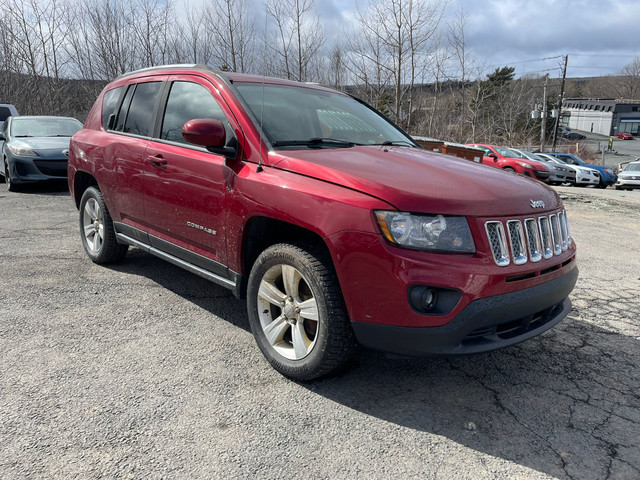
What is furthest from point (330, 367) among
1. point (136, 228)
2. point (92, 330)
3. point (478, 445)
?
point (136, 228)

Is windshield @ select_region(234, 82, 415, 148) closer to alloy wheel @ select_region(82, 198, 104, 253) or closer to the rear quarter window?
alloy wheel @ select_region(82, 198, 104, 253)

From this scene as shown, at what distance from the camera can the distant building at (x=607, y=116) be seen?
88688mm

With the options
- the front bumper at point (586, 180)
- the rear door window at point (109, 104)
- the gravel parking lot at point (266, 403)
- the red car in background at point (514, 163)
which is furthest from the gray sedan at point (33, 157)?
the front bumper at point (586, 180)

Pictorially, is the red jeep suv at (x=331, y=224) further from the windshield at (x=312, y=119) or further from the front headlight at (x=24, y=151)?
the front headlight at (x=24, y=151)

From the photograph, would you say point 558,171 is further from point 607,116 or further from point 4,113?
point 607,116

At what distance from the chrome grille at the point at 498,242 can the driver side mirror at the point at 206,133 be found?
1.56 meters

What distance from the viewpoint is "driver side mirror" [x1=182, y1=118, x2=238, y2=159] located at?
2.76 meters

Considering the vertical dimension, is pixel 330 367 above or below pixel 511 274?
below

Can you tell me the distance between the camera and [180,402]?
2477mm

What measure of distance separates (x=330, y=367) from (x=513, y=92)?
5188 cm

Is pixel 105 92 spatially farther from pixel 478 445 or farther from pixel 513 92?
pixel 513 92

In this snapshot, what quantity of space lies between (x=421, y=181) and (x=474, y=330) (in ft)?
2.55

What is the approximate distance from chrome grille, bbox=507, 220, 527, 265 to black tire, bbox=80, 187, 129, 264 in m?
3.50

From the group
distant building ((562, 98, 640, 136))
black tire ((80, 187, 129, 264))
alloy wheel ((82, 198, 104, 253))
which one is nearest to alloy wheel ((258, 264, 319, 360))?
black tire ((80, 187, 129, 264))
